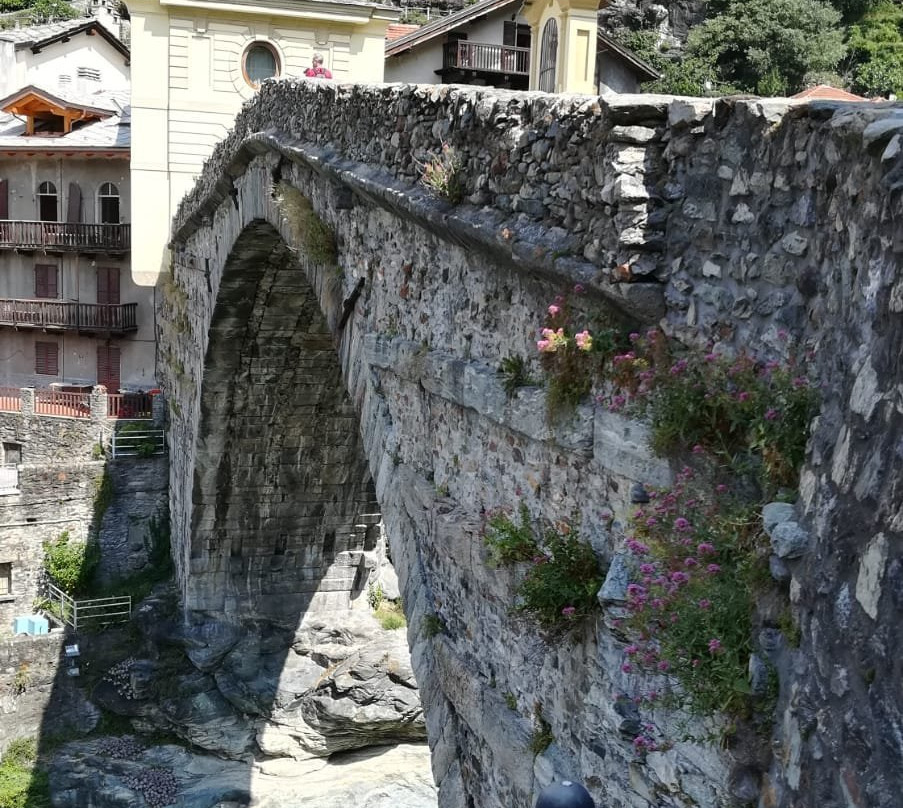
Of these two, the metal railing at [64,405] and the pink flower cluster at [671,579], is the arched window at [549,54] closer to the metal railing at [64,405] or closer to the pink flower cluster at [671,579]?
the pink flower cluster at [671,579]

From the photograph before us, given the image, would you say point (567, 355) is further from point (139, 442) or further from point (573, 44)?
point (139, 442)

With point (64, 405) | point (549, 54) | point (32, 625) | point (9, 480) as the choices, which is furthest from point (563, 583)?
point (64, 405)

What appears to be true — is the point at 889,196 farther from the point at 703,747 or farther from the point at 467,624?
the point at 467,624

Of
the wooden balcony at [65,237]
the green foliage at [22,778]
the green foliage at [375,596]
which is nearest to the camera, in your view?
the green foliage at [22,778]

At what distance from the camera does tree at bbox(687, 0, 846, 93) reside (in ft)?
92.5

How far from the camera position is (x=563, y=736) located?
5016mm

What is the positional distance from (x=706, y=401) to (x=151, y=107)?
17.1m

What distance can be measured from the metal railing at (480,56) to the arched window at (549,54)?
1365 centimetres

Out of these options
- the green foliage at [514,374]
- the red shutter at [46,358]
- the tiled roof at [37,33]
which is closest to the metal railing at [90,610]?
the red shutter at [46,358]

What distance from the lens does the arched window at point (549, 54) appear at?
37.9 feet

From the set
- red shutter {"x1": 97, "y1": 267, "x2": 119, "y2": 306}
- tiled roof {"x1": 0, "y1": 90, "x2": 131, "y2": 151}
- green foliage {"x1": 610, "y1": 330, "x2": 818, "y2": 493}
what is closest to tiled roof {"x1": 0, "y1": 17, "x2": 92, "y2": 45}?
tiled roof {"x1": 0, "y1": 90, "x2": 131, "y2": 151}

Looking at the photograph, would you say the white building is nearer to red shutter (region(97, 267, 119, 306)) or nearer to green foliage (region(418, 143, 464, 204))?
red shutter (region(97, 267, 119, 306))

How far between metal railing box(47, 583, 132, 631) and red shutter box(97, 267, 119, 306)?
26.4 feet

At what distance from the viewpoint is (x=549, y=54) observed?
11.8m
